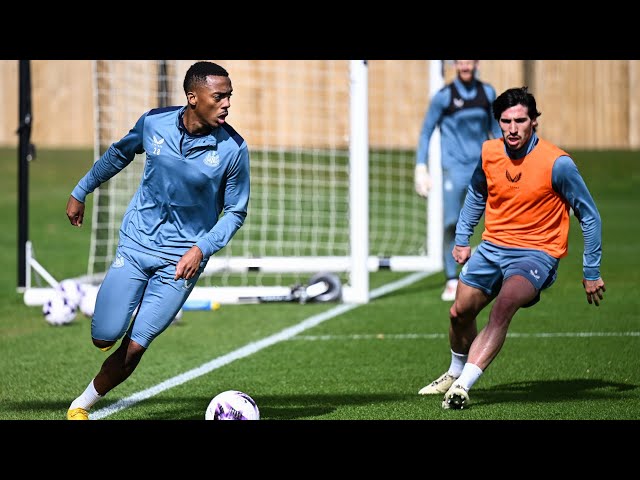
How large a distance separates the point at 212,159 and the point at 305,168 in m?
10.4

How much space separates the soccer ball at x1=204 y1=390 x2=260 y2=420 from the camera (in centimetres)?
718

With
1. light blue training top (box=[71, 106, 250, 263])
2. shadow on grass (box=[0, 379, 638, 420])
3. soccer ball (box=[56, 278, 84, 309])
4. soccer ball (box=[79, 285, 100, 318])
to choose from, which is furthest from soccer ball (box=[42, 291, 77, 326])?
Answer: light blue training top (box=[71, 106, 250, 263])

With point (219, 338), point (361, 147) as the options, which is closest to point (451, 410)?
point (219, 338)

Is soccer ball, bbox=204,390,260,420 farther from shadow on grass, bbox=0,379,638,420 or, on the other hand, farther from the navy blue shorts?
the navy blue shorts

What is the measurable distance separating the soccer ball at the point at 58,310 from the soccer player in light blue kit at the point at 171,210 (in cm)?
433

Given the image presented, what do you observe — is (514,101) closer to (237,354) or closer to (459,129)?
(237,354)

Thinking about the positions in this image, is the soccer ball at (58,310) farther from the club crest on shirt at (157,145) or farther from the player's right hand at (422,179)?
the club crest on shirt at (157,145)

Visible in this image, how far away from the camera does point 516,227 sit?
7.87 m

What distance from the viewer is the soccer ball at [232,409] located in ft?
23.6

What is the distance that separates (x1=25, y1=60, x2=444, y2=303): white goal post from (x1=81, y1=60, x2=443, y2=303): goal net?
0.02 meters
